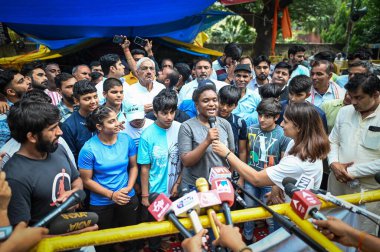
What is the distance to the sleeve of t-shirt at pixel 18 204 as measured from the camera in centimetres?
156

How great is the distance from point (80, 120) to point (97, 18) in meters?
3.29

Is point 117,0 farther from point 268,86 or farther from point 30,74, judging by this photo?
point 268,86

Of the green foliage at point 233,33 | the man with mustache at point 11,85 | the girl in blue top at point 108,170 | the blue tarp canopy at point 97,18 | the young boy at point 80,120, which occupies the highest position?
the green foliage at point 233,33

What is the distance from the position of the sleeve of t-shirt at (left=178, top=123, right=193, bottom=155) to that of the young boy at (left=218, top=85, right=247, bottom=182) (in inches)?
26.9

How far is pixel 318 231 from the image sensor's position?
1.36 metres

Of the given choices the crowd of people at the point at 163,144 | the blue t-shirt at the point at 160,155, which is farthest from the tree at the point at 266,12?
the blue t-shirt at the point at 160,155

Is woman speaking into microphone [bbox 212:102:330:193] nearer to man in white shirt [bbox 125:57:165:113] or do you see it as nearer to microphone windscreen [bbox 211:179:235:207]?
microphone windscreen [bbox 211:179:235:207]

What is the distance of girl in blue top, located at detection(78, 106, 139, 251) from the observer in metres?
2.44

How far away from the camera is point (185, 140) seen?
94.3 inches

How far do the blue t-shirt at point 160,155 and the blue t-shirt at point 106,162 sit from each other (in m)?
0.15

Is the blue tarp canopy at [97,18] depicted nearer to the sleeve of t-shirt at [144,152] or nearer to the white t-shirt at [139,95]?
the white t-shirt at [139,95]

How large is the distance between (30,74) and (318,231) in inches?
167

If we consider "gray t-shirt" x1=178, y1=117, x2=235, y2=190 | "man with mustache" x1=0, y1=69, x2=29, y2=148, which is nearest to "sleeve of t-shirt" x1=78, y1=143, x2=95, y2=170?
"gray t-shirt" x1=178, y1=117, x2=235, y2=190

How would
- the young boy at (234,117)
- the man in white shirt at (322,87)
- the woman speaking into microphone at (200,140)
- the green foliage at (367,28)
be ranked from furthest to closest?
the green foliage at (367,28)
the man in white shirt at (322,87)
the young boy at (234,117)
the woman speaking into microphone at (200,140)
